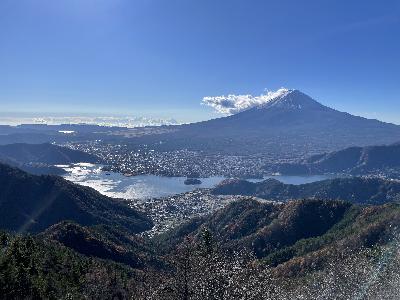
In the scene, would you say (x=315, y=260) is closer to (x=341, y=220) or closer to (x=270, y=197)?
(x=341, y=220)

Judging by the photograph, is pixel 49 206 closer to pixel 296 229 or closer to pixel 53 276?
pixel 296 229

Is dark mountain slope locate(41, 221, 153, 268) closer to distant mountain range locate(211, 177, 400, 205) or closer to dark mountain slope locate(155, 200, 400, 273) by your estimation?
dark mountain slope locate(155, 200, 400, 273)

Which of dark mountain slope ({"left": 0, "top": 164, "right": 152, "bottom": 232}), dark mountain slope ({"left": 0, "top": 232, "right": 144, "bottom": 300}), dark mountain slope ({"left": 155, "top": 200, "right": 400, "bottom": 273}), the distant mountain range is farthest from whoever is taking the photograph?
the distant mountain range

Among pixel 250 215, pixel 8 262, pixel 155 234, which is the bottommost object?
pixel 155 234

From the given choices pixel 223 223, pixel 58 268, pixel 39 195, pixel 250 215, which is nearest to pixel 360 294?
pixel 58 268

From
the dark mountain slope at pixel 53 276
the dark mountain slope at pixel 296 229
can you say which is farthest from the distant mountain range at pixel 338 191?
the dark mountain slope at pixel 53 276

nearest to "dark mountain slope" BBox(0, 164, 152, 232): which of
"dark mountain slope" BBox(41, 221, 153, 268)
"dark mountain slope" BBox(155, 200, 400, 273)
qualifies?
"dark mountain slope" BBox(155, 200, 400, 273)
